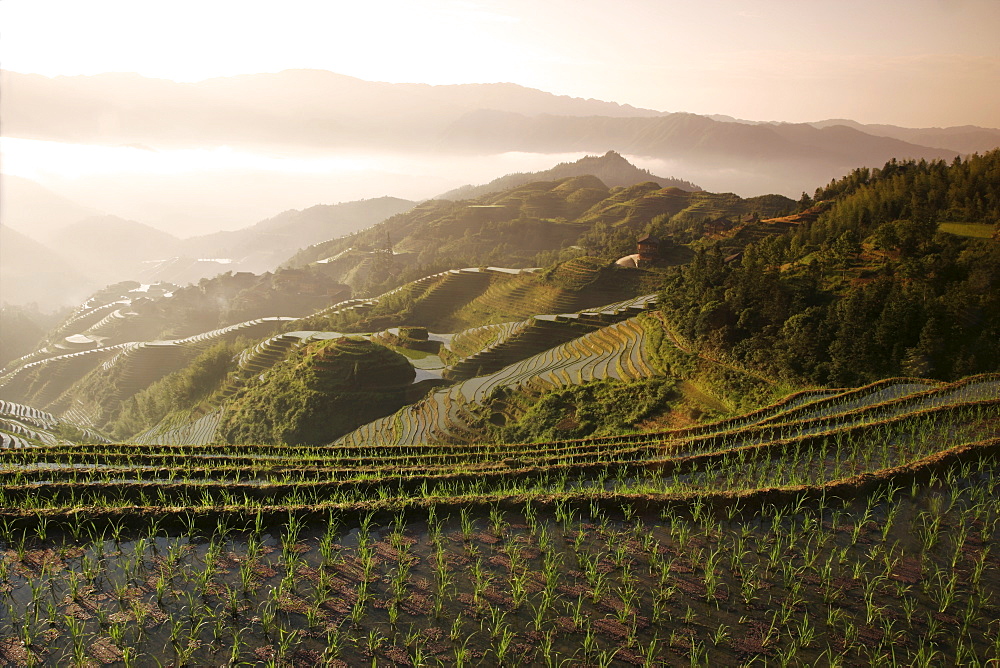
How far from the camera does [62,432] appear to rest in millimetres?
35000

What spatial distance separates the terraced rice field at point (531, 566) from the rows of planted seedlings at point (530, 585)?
3 centimetres

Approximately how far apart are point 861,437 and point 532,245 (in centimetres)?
7162

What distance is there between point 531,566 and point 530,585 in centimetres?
37

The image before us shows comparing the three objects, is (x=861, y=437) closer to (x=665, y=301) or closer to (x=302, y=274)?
(x=665, y=301)

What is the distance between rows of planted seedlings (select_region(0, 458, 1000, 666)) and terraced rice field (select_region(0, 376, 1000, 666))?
0.03 meters

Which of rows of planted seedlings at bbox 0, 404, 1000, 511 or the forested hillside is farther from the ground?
the forested hillside

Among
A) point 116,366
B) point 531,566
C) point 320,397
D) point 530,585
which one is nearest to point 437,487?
point 531,566

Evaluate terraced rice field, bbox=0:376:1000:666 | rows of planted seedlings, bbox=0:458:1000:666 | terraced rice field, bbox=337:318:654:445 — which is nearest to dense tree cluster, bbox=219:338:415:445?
terraced rice field, bbox=337:318:654:445

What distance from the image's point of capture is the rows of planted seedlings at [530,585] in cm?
455

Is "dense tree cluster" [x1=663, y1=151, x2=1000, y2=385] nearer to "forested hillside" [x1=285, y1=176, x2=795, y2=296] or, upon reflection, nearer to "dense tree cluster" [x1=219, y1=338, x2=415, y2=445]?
"dense tree cluster" [x1=219, y1=338, x2=415, y2=445]

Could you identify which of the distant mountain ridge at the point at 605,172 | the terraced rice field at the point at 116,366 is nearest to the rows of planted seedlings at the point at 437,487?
the terraced rice field at the point at 116,366

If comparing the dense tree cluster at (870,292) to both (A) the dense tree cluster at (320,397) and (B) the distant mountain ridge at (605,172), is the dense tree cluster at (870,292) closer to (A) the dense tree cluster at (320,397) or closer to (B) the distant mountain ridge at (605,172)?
(A) the dense tree cluster at (320,397)

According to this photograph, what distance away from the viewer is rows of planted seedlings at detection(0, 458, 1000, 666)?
4.55m

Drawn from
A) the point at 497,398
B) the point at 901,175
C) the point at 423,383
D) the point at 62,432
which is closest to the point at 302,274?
the point at 62,432
